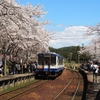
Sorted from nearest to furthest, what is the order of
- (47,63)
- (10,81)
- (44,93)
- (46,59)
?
(44,93)
(10,81)
(46,59)
(47,63)

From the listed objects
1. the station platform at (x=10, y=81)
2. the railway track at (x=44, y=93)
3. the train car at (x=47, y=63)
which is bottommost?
the railway track at (x=44, y=93)

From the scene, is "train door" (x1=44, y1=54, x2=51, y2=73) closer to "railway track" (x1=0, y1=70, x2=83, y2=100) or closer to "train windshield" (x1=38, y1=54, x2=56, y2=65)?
"train windshield" (x1=38, y1=54, x2=56, y2=65)

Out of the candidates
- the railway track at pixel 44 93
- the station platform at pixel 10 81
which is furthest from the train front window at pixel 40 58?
the railway track at pixel 44 93

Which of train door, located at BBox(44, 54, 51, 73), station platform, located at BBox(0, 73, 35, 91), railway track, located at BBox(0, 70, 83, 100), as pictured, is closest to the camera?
railway track, located at BBox(0, 70, 83, 100)

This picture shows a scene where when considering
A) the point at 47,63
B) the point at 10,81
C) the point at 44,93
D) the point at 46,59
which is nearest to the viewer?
the point at 44,93

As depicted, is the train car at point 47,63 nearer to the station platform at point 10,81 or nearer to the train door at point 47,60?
the train door at point 47,60

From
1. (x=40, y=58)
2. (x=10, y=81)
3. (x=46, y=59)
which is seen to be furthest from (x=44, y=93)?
(x=40, y=58)

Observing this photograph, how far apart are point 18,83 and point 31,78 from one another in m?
5.95

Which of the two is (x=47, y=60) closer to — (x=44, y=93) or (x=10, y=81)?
(x=10, y=81)

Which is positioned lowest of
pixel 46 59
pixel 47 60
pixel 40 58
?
pixel 47 60

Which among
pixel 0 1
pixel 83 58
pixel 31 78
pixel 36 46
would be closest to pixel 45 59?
pixel 31 78

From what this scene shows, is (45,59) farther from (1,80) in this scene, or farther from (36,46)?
(1,80)

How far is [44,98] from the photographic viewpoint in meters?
15.5

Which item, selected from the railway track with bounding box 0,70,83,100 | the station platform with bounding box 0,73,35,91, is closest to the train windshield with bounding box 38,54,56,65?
the station platform with bounding box 0,73,35,91
